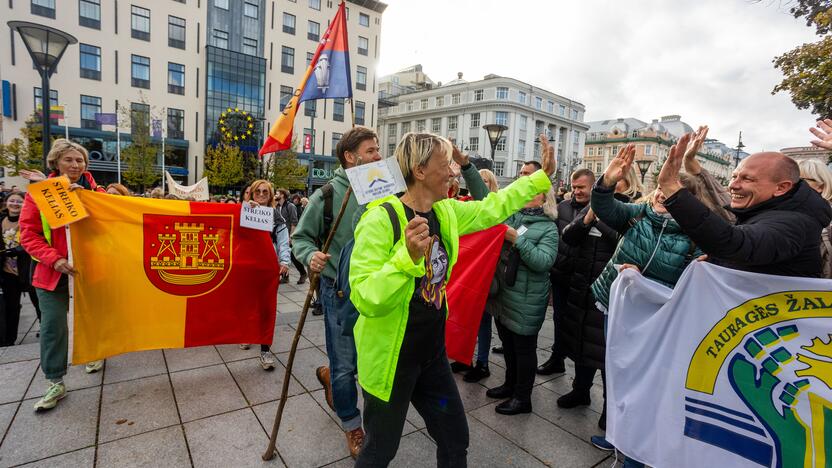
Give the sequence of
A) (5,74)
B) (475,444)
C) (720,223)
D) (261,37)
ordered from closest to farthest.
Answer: (720,223)
(475,444)
(5,74)
(261,37)

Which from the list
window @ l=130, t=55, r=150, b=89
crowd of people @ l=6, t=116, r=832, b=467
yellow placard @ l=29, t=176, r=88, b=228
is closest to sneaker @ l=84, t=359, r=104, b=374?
crowd of people @ l=6, t=116, r=832, b=467

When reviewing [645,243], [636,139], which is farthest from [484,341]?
[636,139]

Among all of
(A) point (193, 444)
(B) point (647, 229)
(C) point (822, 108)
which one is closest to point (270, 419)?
(A) point (193, 444)

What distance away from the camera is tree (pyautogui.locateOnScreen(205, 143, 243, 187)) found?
3000cm

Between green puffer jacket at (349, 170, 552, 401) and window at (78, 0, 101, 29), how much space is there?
129 feet

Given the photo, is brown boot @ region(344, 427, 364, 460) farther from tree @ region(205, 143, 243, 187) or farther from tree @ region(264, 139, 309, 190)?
tree @ region(205, 143, 243, 187)

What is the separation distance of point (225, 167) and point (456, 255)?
31401 mm

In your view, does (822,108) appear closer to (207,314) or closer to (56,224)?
(207,314)

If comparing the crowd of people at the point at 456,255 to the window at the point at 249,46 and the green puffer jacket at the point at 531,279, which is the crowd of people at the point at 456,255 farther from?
the window at the point at 249,46

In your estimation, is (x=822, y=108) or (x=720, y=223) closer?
(x=720, y=223)

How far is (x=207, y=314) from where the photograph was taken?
13.4 feet

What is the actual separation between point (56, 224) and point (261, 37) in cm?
3997

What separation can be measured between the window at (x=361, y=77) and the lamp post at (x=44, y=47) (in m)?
38.5

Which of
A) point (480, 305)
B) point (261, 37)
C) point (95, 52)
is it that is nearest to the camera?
point (480, 305)
